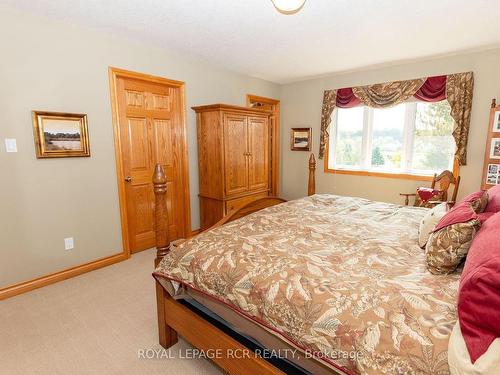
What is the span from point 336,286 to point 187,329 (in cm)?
96

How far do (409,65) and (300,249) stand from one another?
360 centimetres

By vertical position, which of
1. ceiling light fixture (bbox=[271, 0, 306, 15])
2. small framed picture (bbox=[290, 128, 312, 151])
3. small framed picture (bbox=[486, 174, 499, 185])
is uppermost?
ceiling light fixture (bbox=[271, 0, 306, 15])

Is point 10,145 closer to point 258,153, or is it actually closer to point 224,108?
point 224,108

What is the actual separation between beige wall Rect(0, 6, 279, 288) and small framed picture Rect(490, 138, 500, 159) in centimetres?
394

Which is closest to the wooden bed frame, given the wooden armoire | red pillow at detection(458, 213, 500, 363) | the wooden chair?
red pillow at detection(458, 213, 500, 363)

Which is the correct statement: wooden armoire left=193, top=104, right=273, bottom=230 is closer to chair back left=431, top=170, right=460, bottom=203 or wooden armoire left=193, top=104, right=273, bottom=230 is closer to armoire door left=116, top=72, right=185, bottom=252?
armoire door left=116, top=72, right=185, bottom=252

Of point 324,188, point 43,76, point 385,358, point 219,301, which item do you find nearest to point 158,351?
point 219,301

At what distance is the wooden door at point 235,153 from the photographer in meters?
3.68

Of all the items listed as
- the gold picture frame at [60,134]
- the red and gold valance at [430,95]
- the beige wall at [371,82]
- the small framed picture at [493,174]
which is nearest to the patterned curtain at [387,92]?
the red and gold valance at [430,95]

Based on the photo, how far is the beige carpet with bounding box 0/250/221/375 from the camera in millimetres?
1709

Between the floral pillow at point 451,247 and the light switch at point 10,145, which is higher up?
the light switch at point 10,145

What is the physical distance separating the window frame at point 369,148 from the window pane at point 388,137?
59 mm

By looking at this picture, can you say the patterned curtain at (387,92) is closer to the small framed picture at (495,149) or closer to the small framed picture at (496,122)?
the small framed picture at (496,122)

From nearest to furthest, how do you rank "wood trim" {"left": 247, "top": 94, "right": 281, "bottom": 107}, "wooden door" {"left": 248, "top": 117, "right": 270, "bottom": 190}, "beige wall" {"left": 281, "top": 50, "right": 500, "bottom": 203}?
"beige wall" {"left": 281, "top": 50, "right": 500, "bottom": 203} → "wooden door" {"left": 248, "top": 117, "right": 270, "bottom": 190} → "wood trim" {"left": 247, "top": 94, "right": 281, "bottom": 107}
